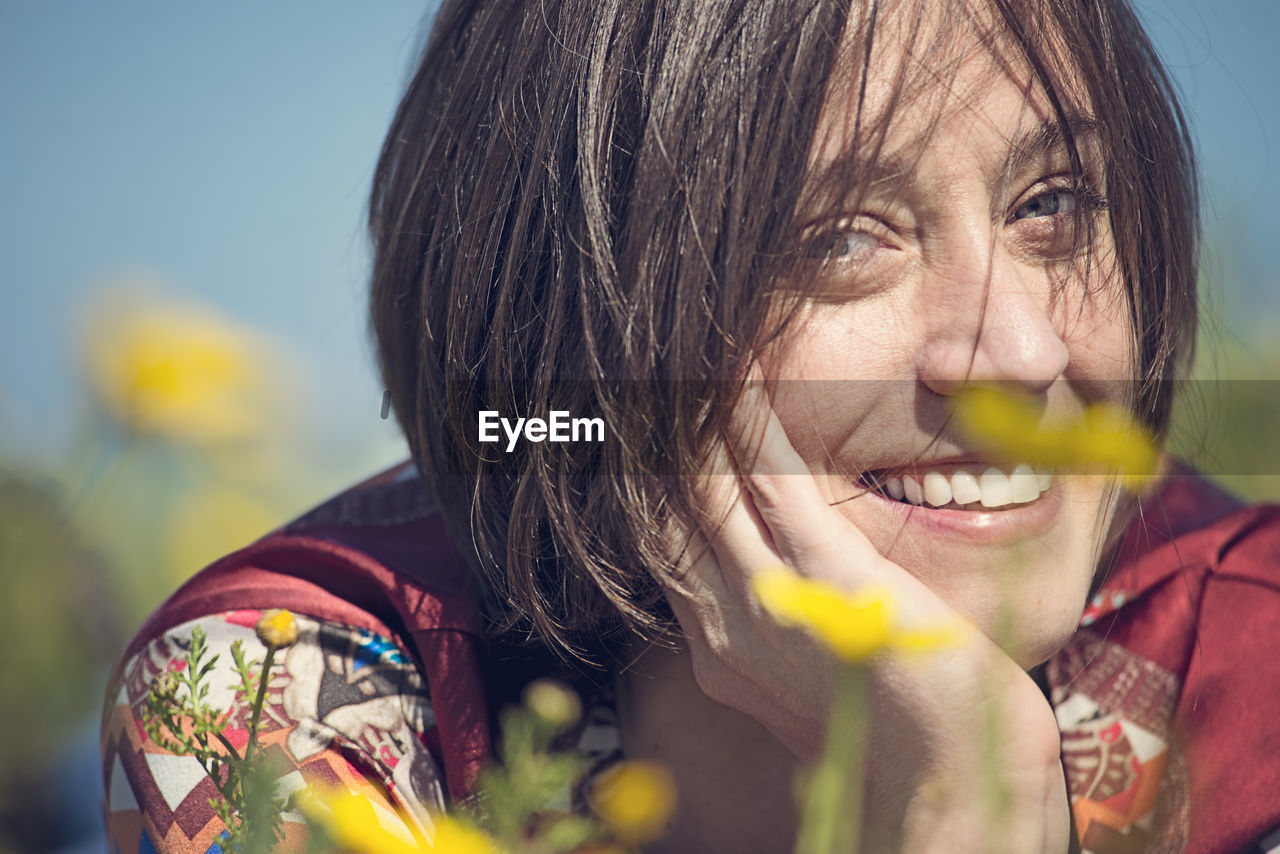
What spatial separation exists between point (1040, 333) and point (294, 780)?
0.83 meters

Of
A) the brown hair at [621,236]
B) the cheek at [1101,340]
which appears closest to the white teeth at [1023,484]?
the cheek at [1101,340]

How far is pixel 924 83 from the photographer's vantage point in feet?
2.93

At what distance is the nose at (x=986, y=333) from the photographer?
0.88 m

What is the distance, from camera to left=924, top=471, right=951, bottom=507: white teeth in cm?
96

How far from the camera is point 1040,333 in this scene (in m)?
0.89

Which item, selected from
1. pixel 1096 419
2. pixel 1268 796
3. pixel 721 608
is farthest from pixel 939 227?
pixel 1268 796

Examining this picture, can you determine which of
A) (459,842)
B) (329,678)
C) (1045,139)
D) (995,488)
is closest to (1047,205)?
(1045,139)

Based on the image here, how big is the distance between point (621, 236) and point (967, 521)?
44 centimetres

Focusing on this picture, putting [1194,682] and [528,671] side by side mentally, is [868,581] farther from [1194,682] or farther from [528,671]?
[1194,682]

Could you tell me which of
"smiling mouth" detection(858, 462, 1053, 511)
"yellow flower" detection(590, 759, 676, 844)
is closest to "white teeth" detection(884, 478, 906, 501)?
"smiling mouth" detection(858, 462, 1053, 511)

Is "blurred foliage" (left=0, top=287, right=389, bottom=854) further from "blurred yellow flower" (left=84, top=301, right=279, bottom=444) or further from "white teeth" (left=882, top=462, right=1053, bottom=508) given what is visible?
"white teeth" (left=882, top=462, right=1053, bottom=508)

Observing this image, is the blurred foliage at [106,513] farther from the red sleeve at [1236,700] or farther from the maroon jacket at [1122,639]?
the red sleeve at [1236,700]

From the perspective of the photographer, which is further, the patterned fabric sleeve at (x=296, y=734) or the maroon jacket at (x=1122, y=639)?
the maroon jacket at (x=1122, y=639)

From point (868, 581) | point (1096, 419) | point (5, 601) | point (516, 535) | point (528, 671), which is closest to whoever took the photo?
point (868, 581)
